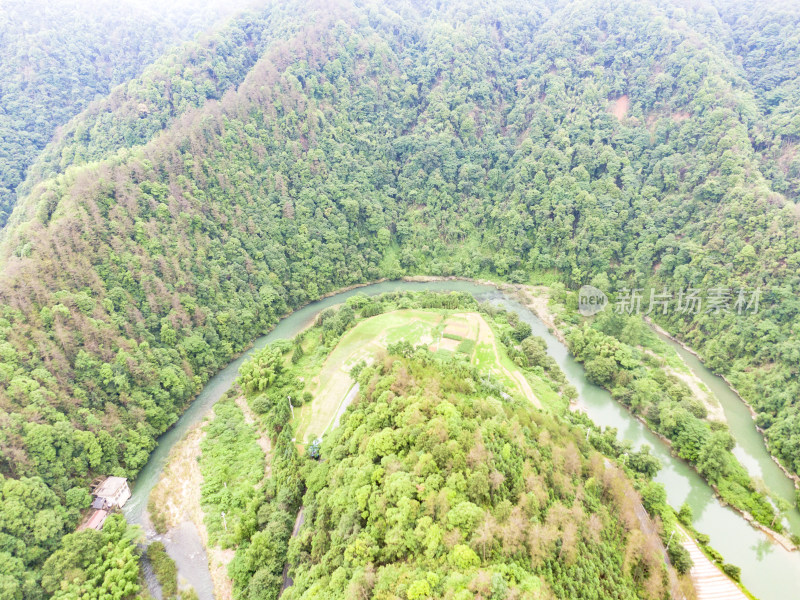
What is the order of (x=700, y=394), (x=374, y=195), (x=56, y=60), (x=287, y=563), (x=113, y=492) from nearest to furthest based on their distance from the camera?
1. (x=287, y=563)
2. (x=113, y=492)
3. (x=700, y=394)
4. (x=374, y=195)
5. (x=56, y=60)

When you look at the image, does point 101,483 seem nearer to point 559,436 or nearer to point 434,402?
point 434,402

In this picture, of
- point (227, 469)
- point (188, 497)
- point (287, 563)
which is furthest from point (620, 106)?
point (188, 497)

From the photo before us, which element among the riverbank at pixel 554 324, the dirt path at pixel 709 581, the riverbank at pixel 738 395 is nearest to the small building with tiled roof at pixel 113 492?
the dirt path at pixel 709 581

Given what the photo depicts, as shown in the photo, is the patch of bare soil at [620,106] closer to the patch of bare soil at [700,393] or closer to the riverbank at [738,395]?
the riverbank at [738,395]

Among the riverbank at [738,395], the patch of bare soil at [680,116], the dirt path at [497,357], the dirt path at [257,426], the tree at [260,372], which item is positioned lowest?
the dirt path at [257,426]

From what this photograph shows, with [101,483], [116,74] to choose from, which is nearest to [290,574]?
[101,483]

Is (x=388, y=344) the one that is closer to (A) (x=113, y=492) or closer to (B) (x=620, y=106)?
(A) (x=113, y=492)

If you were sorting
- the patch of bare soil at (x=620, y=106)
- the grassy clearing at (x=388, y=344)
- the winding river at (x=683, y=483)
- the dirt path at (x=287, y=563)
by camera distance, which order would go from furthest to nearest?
1. the patch of bare soil at (x=620, y=106)
2. the grassy clearing at (x=388, y=344)
3. the winding river at (x=683, y=483)
4. the dirt path at (x=287, y=563)
